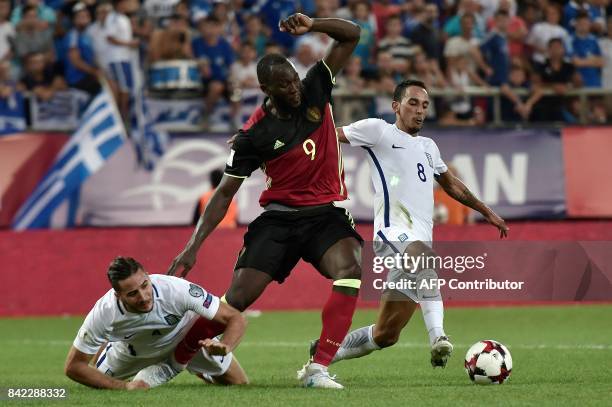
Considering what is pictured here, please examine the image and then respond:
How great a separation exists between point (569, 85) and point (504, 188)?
1.84 meters

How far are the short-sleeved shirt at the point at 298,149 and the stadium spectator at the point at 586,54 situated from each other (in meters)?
10.2

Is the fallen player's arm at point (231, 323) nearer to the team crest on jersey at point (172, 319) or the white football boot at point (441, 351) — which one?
the team crest on jersey at point (172, 319)

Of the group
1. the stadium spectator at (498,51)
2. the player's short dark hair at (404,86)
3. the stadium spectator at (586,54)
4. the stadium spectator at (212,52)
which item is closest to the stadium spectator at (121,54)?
the stadium spectator at (212,52)

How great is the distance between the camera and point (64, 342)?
14.1 meters

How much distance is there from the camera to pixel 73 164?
17.2 meters

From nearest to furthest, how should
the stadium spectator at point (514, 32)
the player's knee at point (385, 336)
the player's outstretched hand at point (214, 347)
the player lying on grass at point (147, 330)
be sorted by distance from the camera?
1. the player's outstretched hand at point (214, 347)
2. the player lying on grass at point (147, 330)
3. the player's knee at point (385, 336)
4. the stadium spectator at point (514, 32)

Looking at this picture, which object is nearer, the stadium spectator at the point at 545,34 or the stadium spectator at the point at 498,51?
the stadium spectator at the point at 498,51

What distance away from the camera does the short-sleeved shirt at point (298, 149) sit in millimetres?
9133

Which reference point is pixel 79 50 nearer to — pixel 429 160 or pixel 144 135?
pixel 144 135

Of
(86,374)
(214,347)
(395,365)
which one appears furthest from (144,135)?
(214,347)

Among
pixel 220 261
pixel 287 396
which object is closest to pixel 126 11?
pixel 220 261

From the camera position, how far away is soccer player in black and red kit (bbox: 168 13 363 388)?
29.4 feet

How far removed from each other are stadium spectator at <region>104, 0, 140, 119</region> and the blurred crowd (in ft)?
0.05

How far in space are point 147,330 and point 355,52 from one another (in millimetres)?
10071
